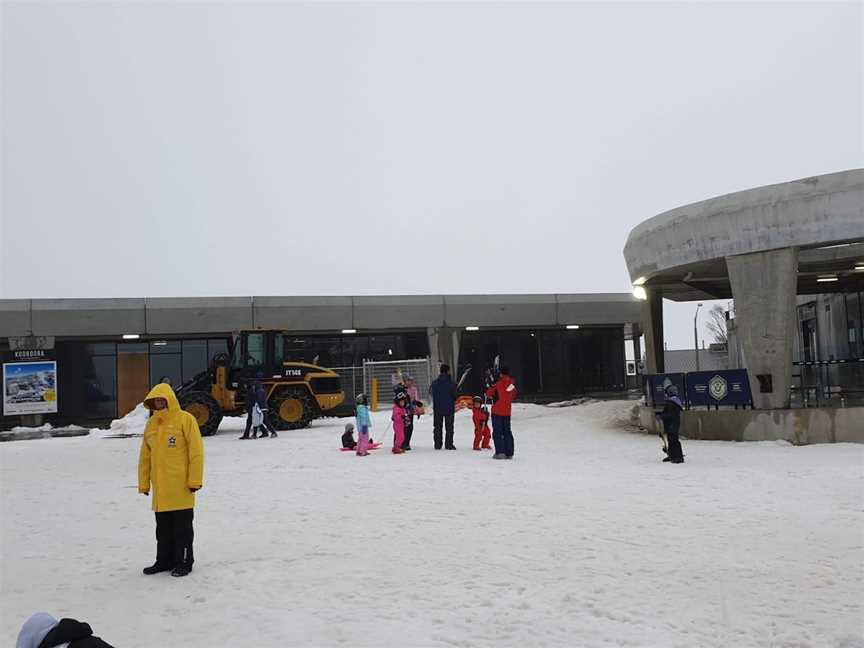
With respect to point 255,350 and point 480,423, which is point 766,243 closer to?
point 480,423

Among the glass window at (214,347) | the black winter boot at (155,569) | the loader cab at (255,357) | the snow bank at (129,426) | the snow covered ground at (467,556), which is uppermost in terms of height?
the glass window at (214,347)

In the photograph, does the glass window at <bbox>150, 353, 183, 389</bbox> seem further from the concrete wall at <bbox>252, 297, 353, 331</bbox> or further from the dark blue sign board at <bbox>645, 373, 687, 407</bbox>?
the dark blue sign board at <bbox>645, 373, 687, 407</bbox>

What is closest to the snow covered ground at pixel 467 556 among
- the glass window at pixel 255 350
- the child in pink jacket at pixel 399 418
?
the child in pink jacket at pixel 399 418

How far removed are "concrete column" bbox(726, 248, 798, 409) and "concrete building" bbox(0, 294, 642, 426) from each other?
64.8 feet

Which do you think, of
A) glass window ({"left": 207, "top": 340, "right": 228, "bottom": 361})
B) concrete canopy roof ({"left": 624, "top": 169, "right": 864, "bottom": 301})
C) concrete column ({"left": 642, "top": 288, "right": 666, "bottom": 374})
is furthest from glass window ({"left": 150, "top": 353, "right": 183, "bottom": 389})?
concrete canopy roof ({"left": 624, "top": 169, "right": 864, "bottom": 301})

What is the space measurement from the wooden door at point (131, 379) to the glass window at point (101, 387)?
0.69 feet

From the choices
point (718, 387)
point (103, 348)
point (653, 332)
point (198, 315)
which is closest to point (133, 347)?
point (103, 348)

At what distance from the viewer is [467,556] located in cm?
678

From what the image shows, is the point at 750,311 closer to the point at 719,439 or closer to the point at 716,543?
the point at 719,439

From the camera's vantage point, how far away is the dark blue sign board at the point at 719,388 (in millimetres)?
16172

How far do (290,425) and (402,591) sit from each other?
16.7 meters

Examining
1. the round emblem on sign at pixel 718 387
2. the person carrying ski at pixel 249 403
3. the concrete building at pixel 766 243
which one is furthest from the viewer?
the person carrying ski at pixel 249 403

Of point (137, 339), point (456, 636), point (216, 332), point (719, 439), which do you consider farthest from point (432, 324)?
point (456, 636)

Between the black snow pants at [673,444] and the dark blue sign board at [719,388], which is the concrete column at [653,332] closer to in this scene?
the dark blue sign board at [719,388]
